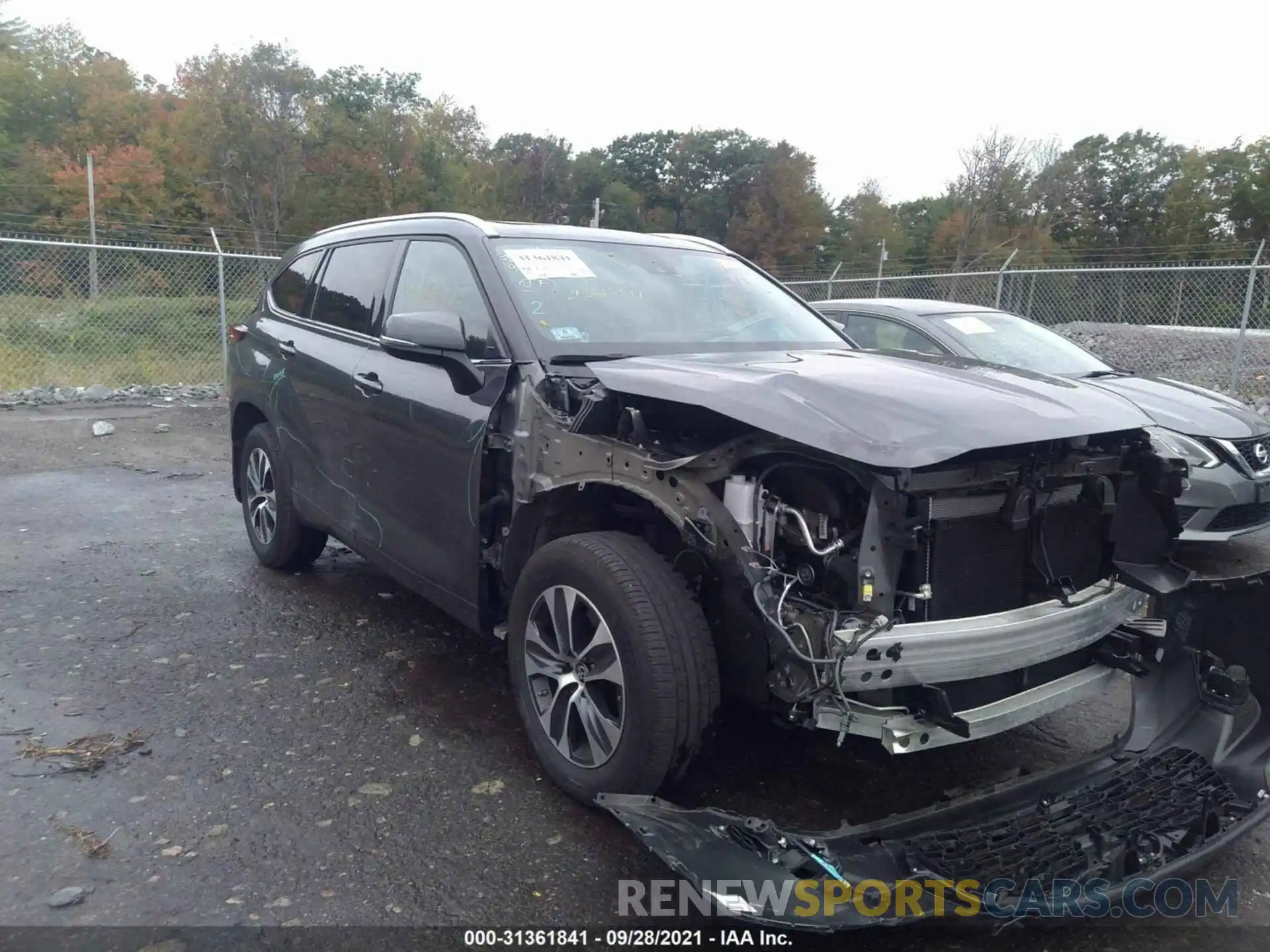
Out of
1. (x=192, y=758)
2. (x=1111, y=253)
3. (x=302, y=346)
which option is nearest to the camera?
(x=192, y=758)

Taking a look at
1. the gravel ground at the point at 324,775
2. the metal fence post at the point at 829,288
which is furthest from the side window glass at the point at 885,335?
the metal fence post at the point at 829,288

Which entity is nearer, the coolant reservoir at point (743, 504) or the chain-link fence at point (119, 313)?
the coolant reservoir at point (743, 504)

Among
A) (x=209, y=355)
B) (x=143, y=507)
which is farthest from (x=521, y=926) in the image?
(x=209, y=355)

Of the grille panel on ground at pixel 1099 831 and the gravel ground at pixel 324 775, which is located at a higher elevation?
the grille panel on ground at pixel 1099 831

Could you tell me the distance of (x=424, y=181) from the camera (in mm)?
→ 32219

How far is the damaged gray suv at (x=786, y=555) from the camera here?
95.7 inches

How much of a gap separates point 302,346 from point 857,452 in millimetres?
3371

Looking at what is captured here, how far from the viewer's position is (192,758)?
10.9 ft

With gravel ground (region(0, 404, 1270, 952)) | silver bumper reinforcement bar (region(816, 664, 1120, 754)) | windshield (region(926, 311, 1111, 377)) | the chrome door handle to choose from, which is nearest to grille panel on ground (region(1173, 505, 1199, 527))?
windshield (region(926, 311, 1111, 377))

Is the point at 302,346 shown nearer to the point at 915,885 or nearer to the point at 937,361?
the point at 937,361

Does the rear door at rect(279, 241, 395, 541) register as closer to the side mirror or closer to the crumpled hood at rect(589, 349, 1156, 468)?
the side mirror

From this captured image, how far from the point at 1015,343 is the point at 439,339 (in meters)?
4.84

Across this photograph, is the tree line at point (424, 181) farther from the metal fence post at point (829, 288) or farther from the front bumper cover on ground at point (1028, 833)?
the front bumper cover on ground at point (1028, 833)

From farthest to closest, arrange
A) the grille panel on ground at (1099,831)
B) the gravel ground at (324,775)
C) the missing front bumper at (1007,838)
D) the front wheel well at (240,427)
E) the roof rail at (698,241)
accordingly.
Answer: the front wheel well at (240,427)
the roof rail at (698,241)
the gravel ground at (324,775)
the grille panel on ground at (1099,831)
the missing front bumper at (1007,838)
